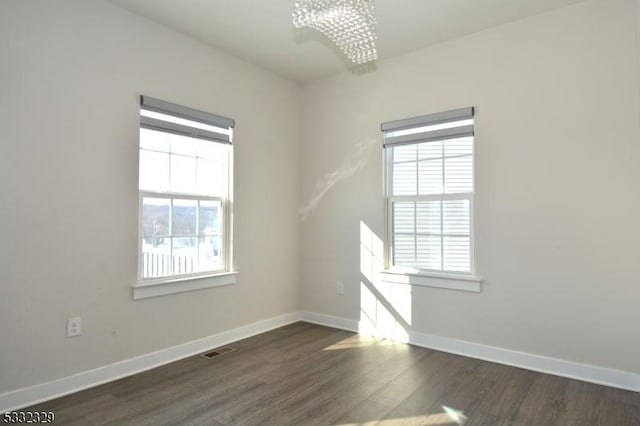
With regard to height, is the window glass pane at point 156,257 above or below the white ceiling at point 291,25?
below

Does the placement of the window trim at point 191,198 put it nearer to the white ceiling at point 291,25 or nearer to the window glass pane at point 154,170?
the window glass pane at point 154,170

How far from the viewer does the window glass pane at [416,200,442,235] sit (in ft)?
11.4

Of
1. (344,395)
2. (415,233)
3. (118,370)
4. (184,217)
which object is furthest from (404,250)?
(118,370)

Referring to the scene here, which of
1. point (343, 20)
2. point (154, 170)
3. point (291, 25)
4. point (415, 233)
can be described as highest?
point (291, 25)

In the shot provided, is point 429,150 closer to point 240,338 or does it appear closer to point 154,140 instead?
point 154,140

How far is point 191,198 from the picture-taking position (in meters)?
3.32

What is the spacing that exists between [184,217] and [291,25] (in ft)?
6.14

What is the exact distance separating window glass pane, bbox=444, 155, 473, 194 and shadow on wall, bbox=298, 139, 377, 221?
2.61ft

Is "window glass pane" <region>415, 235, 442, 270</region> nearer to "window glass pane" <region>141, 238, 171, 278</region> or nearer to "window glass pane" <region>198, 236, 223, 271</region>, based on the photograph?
"window glass pane" <region>198, 236, 223, 271</region>

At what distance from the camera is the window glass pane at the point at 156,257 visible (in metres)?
3.02

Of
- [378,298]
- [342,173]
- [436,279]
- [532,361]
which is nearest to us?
[532,361]

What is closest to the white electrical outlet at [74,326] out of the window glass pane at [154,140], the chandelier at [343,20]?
the window glass pane at [154,140]

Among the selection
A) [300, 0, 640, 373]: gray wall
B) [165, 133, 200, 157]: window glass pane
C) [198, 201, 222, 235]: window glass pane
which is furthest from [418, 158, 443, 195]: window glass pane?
[165, 133, 200, 157]: window glass pane

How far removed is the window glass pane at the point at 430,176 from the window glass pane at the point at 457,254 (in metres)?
0.47
